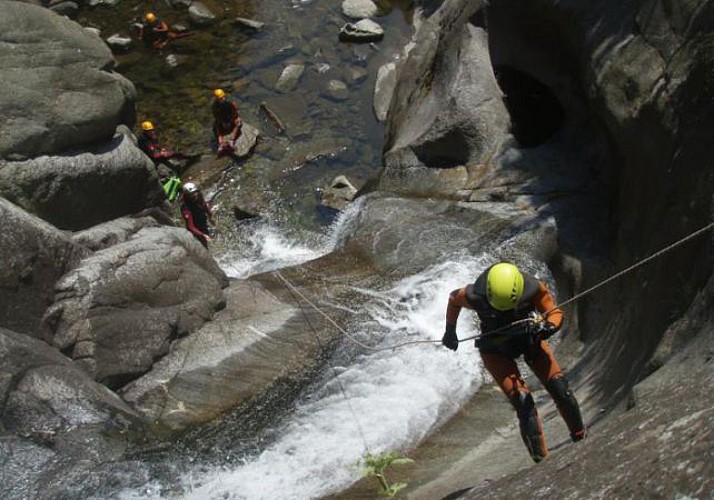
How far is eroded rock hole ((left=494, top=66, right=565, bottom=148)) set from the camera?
44.4 feet

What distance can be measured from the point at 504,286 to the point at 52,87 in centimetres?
826

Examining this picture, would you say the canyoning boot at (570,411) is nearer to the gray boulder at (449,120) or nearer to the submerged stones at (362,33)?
the gray boulder at (449,120)

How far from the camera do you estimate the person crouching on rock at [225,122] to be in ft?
56.3

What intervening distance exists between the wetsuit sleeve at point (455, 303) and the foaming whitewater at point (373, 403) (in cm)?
207

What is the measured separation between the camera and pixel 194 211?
46.2 feet

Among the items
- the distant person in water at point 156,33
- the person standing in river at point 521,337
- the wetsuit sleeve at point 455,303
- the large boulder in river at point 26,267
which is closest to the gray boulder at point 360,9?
the distant person in water at point 156,33

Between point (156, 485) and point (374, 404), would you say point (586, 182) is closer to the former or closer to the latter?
point (374, 404)

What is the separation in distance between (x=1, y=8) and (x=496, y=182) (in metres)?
8.30

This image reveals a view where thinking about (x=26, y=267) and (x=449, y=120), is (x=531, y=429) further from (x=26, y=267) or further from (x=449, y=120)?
(x=449, y=120)

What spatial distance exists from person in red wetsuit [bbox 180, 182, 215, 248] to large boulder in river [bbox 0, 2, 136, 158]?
5.32 ft

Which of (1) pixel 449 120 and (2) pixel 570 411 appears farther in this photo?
(1) pixel 449 120

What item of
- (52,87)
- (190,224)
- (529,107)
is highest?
(529,107)

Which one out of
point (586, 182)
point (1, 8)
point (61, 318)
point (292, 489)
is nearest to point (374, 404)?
point (292, 489)

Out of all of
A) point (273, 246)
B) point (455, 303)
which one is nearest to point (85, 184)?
point (273, 246)
